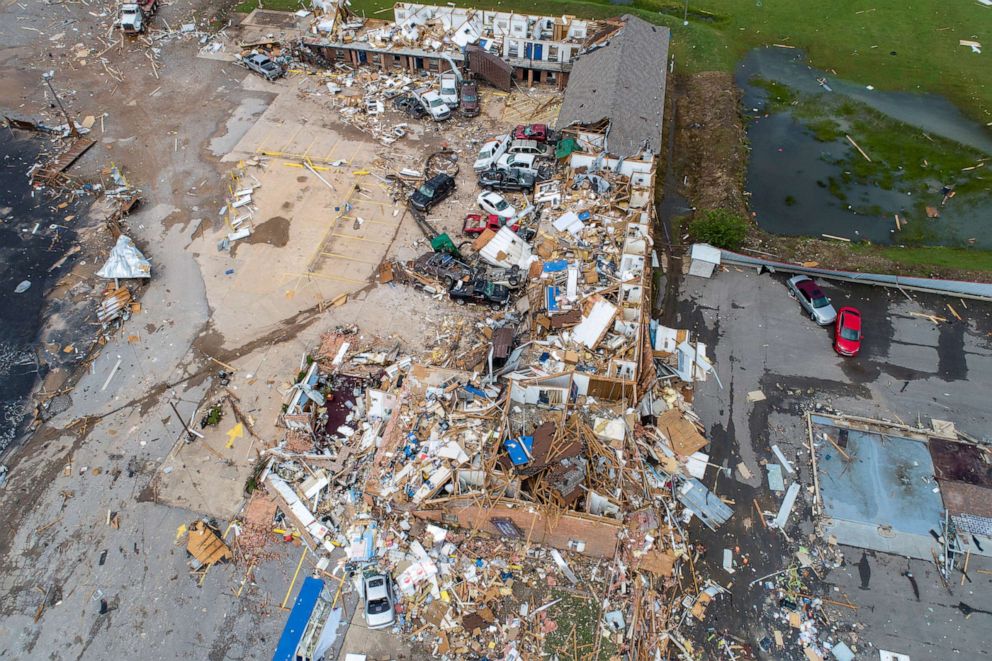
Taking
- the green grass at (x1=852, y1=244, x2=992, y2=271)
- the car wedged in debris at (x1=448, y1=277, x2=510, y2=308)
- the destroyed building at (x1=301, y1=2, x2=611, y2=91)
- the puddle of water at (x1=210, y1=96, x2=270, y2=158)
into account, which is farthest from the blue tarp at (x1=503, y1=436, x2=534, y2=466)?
the destroyed building at (x1=301, y1=2, x2=611, y2=91)

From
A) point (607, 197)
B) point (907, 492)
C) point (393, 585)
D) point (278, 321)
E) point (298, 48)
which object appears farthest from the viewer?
point (298, 48)

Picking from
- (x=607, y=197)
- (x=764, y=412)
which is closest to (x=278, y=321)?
(x=607, y=197)

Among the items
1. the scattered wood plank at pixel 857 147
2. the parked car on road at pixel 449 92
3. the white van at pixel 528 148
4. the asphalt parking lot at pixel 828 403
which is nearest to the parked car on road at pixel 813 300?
the asphalt parking lot at pixel 828 403

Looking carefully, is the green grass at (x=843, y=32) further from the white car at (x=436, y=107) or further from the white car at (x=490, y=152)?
the white car at (x=490, y=152)

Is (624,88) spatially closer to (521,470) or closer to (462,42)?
(462,42)

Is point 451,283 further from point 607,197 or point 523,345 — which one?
point 607,197

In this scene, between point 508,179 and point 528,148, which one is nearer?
point 508,179

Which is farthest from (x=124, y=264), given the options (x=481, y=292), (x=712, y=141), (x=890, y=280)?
(x=890, y=280)
